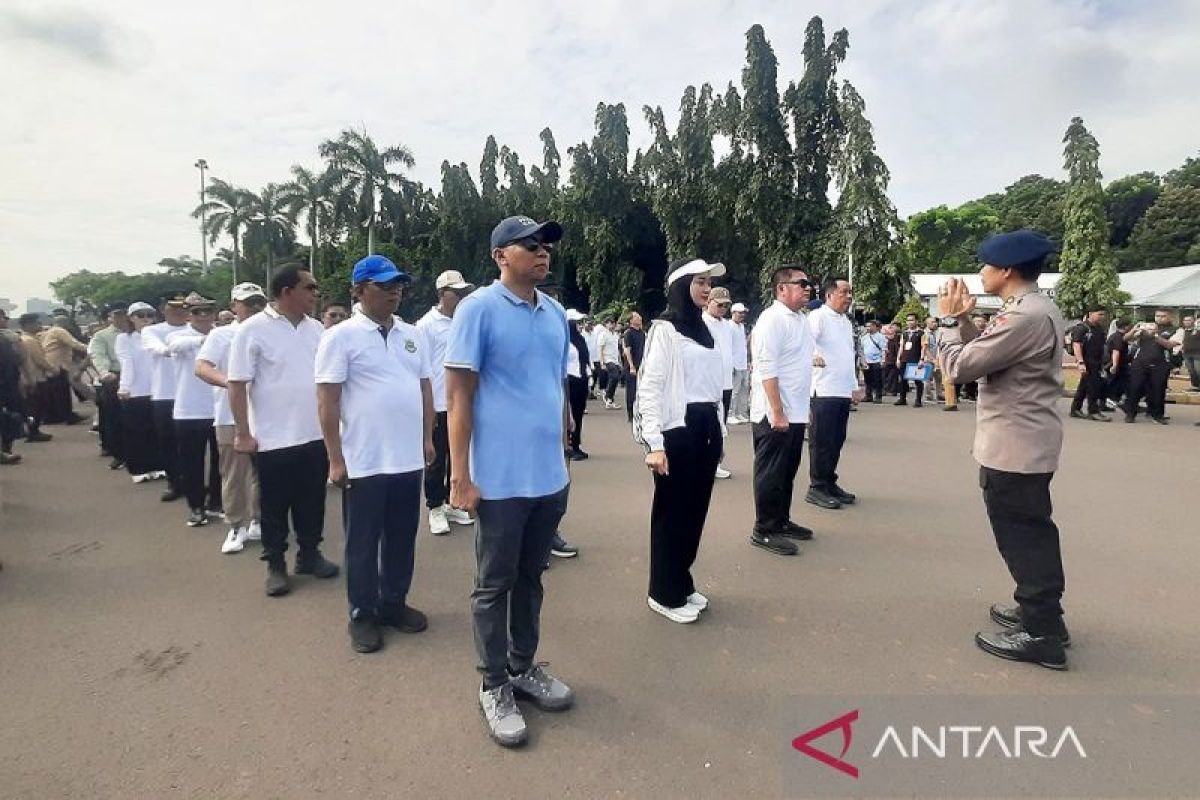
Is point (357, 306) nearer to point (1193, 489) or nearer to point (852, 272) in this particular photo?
point (1193, 489)

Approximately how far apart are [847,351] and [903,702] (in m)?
3.49

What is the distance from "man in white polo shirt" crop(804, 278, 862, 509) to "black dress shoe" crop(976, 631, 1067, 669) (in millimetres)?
2709

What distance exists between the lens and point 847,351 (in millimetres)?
5902

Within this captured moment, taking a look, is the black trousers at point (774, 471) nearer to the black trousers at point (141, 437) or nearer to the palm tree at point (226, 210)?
the black trousers at point (141, 437)

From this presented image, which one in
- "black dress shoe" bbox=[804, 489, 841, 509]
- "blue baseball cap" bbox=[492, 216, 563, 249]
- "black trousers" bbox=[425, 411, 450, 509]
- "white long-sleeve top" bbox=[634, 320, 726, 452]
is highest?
"blue baseball cap" bbox=[492, 216, 563, 249]

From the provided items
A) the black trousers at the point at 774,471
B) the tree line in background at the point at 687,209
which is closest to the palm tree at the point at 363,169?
the tree line in background at the point at 687,209

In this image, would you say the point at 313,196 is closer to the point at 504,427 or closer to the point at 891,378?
the point at 891,378

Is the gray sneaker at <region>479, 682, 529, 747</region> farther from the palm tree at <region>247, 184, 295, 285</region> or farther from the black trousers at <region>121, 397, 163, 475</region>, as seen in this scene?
the palm tree at <region>247, 184, 295, 285</region>

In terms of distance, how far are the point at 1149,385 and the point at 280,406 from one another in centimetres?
1320

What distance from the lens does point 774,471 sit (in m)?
4.90

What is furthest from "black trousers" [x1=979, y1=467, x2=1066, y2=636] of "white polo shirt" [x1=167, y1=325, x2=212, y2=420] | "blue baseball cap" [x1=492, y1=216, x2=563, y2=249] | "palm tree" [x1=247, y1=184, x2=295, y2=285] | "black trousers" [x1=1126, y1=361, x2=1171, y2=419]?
"palm tree" [x1=247, y1=184, x2=295, y2=285]

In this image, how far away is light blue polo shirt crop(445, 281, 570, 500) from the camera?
2.64m

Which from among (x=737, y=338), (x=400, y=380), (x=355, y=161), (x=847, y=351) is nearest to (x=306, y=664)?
(x=400, y=380)

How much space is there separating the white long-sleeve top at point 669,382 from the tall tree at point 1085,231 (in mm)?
33202
